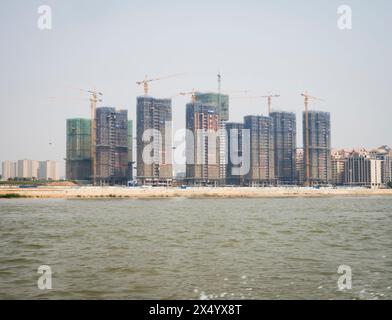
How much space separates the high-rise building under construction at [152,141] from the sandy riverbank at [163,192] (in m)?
45.9

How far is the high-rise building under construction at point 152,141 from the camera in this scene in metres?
192

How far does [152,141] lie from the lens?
194 metres

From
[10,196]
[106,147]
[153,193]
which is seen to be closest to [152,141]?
[106,147]

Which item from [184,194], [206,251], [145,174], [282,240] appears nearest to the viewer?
[206,251]

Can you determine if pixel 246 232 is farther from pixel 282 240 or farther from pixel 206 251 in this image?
pixel 206 251

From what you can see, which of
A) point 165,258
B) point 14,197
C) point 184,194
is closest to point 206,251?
point 165,258

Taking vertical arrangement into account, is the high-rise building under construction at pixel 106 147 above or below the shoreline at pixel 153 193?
above

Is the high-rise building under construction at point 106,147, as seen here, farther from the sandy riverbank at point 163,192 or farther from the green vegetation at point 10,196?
the green vegetation at point 10,196

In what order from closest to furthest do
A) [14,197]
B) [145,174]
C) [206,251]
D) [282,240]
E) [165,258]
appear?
1. [165,258]
2. [206,251]
3. [282,240]
4. [14,197]
5. [145,174]

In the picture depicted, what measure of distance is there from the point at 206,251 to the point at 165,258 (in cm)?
298

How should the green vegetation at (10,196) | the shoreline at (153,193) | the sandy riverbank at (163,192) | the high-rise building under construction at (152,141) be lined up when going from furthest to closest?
1. the high-rise building under construction at (152,141)
2. the sandy riverbank at (163,192)
3. the shoreline at (153,193)
4. the green vegetation at (10,196)

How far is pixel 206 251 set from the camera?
23.5 metres

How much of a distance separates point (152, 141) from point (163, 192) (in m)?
64.4

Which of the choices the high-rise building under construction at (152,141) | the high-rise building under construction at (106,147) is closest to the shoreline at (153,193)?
the high-rise building under construction at (152,141)
